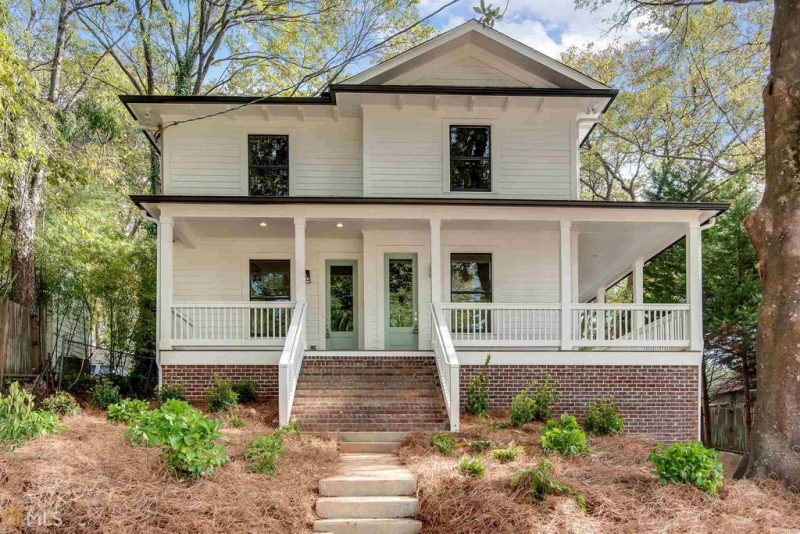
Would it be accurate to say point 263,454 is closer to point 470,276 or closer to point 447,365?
point 447,365

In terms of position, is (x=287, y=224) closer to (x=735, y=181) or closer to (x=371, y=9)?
(x=371, y=9)

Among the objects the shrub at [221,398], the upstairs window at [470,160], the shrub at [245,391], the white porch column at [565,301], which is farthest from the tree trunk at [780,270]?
the shrub at [245,391]

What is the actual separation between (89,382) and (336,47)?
1373 centimetres

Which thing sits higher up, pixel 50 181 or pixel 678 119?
pixel 678 119

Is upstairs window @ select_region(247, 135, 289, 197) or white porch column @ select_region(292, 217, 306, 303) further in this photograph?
upstairs window @ select_region(247, 135, 289, 197)

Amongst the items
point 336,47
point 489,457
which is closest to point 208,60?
point 336,47

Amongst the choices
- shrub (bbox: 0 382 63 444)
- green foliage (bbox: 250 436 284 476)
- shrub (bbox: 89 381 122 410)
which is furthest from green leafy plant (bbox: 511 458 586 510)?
shrub (bbox: 89 381 122 410)

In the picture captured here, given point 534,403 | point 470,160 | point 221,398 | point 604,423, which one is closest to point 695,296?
point 604,423

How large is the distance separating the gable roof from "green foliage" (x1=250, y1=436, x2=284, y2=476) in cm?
855

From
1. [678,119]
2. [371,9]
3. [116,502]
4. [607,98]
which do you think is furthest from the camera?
[678,119]

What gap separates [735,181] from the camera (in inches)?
749

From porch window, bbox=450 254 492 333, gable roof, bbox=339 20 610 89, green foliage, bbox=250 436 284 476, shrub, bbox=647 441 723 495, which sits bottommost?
green foliage, bbox=250 436 284 476

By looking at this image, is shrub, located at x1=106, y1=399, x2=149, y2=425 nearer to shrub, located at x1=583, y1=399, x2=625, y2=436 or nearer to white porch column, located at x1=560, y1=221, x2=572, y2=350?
shrub, located at x1=583, y1=399, x2=625, y2=436

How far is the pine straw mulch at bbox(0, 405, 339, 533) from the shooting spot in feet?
15.4
